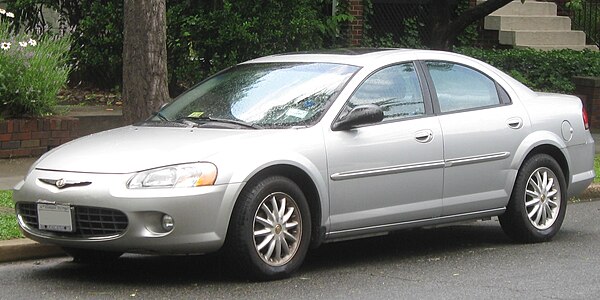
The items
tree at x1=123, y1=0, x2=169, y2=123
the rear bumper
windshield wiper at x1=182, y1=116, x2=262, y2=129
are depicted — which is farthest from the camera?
tree at x1=123, y1=0, x2=169, y2=123

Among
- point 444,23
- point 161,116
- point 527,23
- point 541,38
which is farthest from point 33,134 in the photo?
point 527,23

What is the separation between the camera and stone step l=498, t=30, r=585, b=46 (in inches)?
797

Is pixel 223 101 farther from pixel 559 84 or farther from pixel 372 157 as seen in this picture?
pixel 559 84

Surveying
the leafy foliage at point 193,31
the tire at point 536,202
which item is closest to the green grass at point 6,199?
the tire at point 536,202

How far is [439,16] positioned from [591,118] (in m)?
2.77

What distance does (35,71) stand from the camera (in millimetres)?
12539

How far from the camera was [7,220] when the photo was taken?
30.1ft

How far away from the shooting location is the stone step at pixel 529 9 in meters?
21.0

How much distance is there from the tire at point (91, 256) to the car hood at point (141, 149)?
0.74 metres

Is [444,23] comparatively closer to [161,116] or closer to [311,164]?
[161,116]

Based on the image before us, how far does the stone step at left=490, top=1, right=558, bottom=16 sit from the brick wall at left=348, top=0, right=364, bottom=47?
314 cm

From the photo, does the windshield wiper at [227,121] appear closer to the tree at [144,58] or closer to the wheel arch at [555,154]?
the wheel arch at [555,154]

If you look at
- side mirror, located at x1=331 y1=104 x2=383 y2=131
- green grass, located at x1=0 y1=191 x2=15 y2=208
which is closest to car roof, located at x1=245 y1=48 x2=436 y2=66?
side mirror, located at x1=331 y1=104 x2=383 y2=131

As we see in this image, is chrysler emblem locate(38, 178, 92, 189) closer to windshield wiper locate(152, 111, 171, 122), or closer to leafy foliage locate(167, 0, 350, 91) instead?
windshield wiper locate(152, 111, 171, 122)
